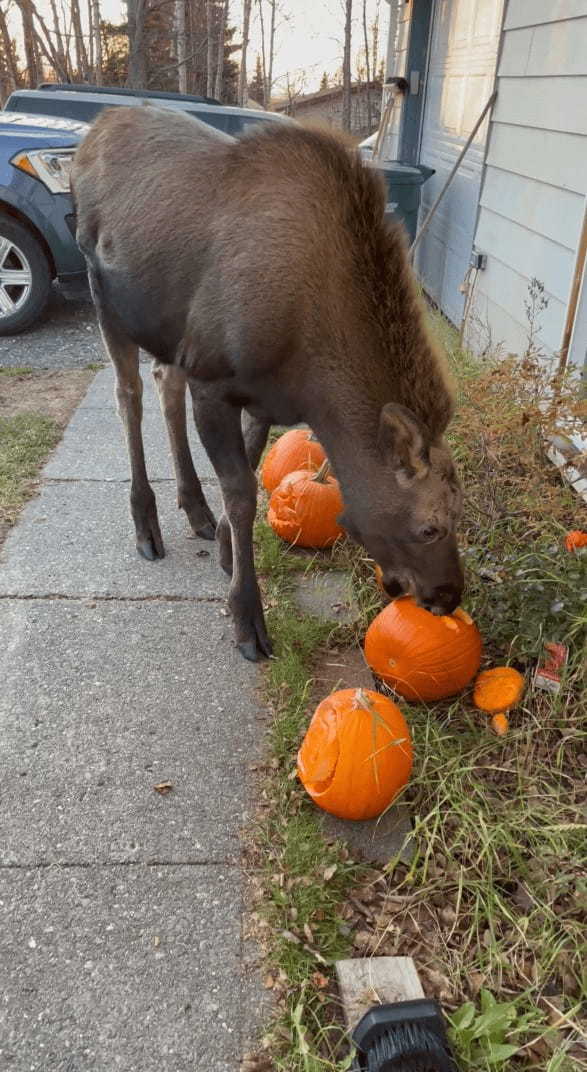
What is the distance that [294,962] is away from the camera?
7.29ft

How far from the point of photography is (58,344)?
817 centimetres

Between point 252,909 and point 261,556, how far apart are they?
2.10 meters

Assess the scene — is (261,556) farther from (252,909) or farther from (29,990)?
(29,990)

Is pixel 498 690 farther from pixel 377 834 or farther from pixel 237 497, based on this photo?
pixel 237 497

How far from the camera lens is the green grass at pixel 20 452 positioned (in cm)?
481

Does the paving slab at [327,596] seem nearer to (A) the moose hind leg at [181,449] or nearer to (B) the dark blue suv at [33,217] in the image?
(A) the moose hind leg at [181,449]

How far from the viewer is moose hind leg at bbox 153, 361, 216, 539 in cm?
442

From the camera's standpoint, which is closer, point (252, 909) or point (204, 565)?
→ point (252, 909)

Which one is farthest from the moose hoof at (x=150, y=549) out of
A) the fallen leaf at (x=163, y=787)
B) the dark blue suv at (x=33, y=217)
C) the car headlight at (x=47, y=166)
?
the car headlight at (x=47, y=166)

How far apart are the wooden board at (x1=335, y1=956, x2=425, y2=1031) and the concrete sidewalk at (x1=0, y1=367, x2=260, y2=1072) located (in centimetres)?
24

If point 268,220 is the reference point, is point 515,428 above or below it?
below

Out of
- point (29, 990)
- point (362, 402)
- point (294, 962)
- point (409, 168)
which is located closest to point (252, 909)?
point (294, 962)

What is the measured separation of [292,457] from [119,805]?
2345mm

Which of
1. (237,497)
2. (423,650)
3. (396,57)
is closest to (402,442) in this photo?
(423,650)
